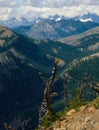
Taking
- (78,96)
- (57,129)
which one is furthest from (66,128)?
(78,96)

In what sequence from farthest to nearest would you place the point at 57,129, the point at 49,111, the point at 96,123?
the point at 49,111 < the point at 57,129 < the point at 96,123

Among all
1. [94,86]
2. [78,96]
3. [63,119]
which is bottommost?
[78,96]

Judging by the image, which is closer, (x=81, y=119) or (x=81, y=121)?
(x=81, y=121)

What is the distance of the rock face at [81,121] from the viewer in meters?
36.1

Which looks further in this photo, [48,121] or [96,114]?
[48,121]

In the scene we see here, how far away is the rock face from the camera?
118 ft

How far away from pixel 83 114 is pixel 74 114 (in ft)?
7.10

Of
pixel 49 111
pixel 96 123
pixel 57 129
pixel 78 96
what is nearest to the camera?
pixel 96 123

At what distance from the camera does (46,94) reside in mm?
37844

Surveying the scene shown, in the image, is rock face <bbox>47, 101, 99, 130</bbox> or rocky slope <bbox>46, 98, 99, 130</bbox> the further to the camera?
rocky slope <bbox>46, 98, 99, 130</bbox>

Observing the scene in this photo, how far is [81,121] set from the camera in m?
37.2

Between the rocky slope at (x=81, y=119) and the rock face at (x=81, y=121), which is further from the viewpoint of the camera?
the rocky slope at (x=81, y=119)

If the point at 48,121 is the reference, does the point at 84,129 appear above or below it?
above

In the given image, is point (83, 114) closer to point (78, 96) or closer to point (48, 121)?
point (48, 121)
